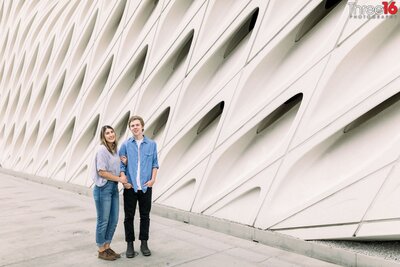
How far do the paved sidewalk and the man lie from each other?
0.36 m

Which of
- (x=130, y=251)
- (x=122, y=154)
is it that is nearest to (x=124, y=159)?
(x=122, y=154)

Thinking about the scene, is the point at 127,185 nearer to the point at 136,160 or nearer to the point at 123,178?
the point at 123,178

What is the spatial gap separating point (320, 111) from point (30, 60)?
53.5 ft

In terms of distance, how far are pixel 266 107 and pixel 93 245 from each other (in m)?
3.61

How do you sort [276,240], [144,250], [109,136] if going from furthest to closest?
[276,240], [144,250], [109,136]

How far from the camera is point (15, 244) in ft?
18.5

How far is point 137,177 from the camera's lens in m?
4.94

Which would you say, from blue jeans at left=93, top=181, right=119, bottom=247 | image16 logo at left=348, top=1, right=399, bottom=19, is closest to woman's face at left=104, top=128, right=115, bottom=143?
blue jeans at left=93, top=181, right=119, bottom=247

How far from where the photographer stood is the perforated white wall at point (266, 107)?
4.84 metres

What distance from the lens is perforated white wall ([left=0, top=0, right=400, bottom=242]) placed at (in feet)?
15.9

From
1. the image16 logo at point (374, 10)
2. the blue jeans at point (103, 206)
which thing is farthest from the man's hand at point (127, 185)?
the image16 logo at point (374, 10)

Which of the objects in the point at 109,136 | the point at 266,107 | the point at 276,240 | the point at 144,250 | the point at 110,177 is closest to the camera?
the point at 110,177

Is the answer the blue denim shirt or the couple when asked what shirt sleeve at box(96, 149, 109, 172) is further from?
the blue denim shirt

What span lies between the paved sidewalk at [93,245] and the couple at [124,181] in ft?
1.02
